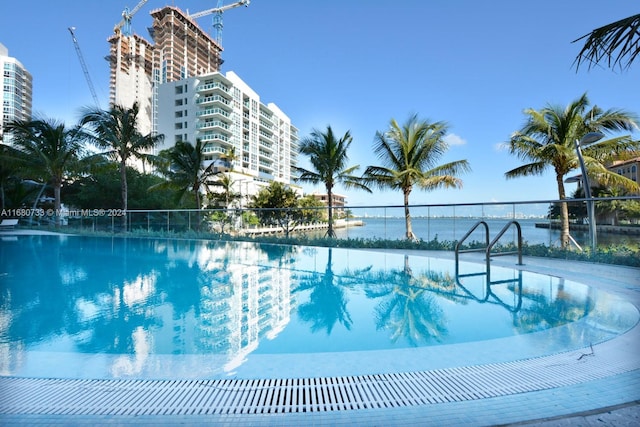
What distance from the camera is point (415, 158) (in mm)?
13852

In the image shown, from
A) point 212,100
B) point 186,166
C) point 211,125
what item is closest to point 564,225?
point 186,166

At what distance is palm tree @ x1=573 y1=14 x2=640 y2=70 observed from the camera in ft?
10.7

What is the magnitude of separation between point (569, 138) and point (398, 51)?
25.1 feet

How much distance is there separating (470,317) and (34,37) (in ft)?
20.6

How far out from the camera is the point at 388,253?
998cm

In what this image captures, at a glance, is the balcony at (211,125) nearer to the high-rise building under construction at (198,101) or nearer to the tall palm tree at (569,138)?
the high-rise building under construction at (198,101)

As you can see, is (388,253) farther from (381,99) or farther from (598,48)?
(381,99)

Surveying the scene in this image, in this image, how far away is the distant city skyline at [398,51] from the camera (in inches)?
205

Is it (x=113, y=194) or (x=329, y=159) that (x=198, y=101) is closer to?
(x=113, y=194)

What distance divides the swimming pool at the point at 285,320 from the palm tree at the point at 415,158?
7.15 metres

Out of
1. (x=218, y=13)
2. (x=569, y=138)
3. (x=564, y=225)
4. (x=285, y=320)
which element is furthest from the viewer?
(x=218, y=13)

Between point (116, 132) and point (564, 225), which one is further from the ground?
point (116, 132)

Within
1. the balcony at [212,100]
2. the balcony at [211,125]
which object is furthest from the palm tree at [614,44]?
the balcony at [212,100]

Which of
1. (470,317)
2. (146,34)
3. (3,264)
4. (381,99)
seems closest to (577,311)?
(470,317)
